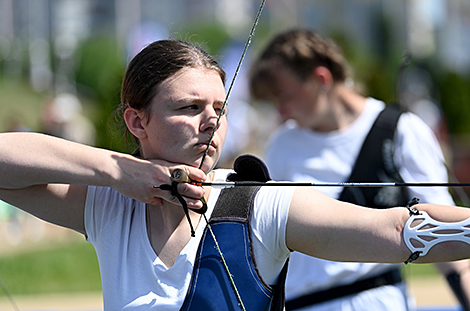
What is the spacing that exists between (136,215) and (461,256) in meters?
0.83

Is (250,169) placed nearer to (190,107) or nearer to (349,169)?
(190,107)

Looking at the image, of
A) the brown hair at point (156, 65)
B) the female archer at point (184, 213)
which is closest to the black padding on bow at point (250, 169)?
the female archer at point (184, 213)

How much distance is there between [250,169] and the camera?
60.2 inches

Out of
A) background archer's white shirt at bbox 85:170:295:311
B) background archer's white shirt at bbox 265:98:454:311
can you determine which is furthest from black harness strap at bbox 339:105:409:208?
background archer's white shirt at bbox 85:170:295:311

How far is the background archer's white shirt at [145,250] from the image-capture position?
1446mm

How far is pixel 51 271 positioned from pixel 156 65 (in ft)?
16.7

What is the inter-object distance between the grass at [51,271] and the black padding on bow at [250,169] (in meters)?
4.25

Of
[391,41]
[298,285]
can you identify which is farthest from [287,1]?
[298,285]

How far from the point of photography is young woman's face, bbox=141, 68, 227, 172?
1514 mm

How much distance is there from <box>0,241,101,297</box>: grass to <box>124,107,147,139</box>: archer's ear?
4118 millimetres

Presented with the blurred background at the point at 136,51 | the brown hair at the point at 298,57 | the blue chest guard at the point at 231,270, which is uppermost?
the brown hair at the point at 298,57

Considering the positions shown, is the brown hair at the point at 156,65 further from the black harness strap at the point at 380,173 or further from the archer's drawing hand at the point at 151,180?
the black harness strap at the point at 380,173

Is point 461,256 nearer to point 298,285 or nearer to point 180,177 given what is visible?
point 180,177

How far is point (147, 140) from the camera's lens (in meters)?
1.62
